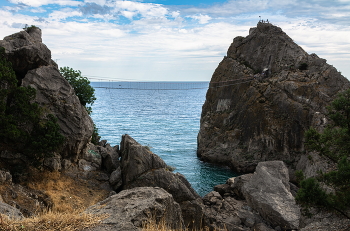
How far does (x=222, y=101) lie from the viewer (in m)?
64.7

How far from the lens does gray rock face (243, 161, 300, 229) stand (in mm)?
27797

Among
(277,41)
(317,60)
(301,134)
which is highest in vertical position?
(277,41)

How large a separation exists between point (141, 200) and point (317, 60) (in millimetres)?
52224

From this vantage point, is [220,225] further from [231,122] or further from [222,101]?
[222,101]

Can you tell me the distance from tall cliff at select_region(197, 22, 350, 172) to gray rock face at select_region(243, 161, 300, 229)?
1688cm

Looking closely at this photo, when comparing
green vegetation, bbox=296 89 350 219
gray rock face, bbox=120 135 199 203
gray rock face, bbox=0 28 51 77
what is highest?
gray rock face, bbox=0 28 51 77

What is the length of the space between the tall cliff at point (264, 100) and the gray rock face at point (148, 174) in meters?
26.2

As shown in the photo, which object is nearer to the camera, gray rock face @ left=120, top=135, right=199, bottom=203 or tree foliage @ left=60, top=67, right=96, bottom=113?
gray rock face @ left=120, top=135, right=199, bottom=203

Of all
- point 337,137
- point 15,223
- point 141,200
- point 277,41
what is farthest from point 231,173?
point 15,223

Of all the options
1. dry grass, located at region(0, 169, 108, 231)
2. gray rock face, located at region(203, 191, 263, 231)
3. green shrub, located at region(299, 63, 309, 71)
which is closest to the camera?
dry grass, located at region(0, 169, 108, 231)

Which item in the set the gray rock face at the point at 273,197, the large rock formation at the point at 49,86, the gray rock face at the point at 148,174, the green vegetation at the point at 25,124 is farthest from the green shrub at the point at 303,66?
the green vegetation at the point at 25,124

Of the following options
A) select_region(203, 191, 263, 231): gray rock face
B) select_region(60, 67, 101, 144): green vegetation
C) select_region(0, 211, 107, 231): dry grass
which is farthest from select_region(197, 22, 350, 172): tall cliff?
select_region(0, 211, 107, 231): dry grass

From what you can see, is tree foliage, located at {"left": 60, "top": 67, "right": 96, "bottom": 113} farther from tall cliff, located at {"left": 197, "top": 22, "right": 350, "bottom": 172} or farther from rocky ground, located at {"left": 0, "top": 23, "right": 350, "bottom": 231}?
tall cliff, located at {"left": 197, "top": 22, "right": 350, "bottom": 172}

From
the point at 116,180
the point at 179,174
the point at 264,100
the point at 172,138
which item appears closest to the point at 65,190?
the point at 116,180
